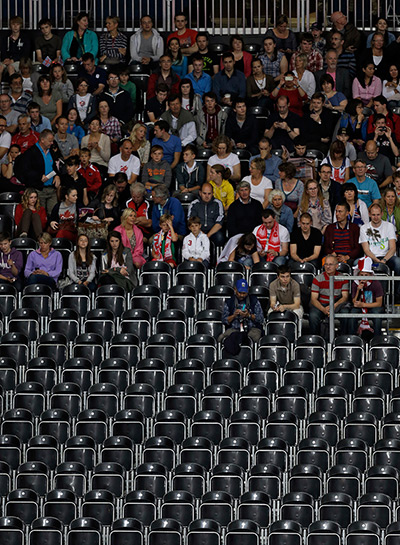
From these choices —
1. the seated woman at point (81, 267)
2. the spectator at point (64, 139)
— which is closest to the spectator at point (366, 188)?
the seated woman at point (81, 267)

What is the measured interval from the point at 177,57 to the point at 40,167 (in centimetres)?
327

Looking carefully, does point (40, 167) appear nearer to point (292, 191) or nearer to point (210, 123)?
point (210, 123)

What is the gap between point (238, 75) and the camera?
81.3 ft

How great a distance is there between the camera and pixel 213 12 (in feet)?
88.7

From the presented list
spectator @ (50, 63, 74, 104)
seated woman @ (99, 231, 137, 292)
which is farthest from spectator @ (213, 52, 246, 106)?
seated woman @ (99, 231, 137, 292)

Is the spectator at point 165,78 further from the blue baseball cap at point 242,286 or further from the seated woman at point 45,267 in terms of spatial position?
the blue baseball cap at point 242,286

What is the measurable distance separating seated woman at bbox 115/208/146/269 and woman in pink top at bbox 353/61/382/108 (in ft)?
15.2

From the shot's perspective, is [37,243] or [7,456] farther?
[37,243]

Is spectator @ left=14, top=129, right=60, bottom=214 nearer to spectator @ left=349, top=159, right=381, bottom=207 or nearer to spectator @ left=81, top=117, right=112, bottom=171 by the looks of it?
spectator @ left=81, top=117, right=112, bottom=171

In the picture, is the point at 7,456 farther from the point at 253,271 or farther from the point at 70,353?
the point at 253,271

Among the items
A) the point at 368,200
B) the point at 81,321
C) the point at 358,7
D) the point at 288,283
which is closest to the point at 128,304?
the point at 81,321

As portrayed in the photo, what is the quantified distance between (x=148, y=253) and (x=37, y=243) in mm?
1482

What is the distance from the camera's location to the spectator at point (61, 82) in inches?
980

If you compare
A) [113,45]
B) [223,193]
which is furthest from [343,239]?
[113,45]
